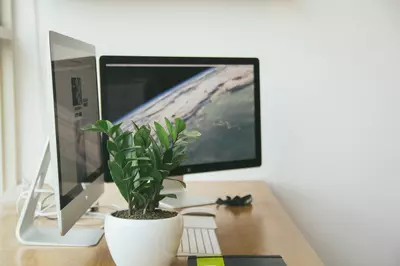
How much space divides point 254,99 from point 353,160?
2.26 feet

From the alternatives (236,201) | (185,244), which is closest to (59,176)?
(185,244)

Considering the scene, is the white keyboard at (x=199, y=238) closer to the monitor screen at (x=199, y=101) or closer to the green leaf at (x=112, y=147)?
the monitor screen at (x=199, y=101)

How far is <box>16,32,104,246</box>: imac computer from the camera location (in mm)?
1192

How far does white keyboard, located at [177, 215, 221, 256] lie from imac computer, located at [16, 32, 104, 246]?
0.22 meters

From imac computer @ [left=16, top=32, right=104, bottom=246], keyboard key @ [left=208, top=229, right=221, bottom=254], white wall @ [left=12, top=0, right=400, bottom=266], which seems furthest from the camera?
white wall @ [left=12, top=0, right=400, bottom=266]

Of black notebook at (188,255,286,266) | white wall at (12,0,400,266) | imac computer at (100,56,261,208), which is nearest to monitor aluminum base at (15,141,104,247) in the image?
imac computer at (100,56,261,208)

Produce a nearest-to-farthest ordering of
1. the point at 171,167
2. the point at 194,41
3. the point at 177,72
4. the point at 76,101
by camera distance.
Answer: the point at 171,167, the point at 76,101, the point at 177,72, the point at 194,41

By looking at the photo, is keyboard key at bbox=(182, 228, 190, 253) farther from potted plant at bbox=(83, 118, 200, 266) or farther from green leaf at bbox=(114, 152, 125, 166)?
green leaf at bbox=(114, 152, 125, 166)

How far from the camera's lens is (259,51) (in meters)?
2.22

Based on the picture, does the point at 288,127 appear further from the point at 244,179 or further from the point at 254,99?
the point at 254,99

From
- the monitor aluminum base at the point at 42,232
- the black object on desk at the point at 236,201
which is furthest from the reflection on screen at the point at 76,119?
the black object on desk at the point at 236,201

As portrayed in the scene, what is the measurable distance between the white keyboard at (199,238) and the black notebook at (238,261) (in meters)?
0.11

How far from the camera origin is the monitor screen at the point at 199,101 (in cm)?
162

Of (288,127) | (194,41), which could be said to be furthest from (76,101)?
(288,127)
